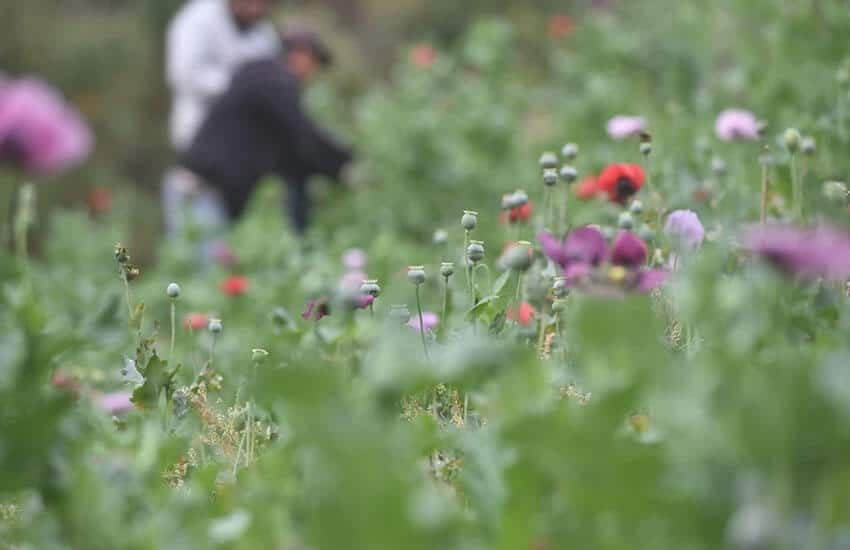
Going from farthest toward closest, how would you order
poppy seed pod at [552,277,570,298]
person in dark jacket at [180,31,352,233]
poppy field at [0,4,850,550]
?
person in dark jacket at [180,31,352,233] → poppy seed pod at [552,277,570,298] → poppy field at [0,4,850,550]

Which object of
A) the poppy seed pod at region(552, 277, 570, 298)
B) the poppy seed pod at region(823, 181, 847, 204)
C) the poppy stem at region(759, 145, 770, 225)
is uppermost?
the poppy stem at region(759, 145, 770, 225)

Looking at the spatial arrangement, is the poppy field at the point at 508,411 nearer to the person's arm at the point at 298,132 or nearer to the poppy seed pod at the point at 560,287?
the poppy seed pod at the point at 560,287

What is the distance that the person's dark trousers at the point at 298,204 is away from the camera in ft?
18.7

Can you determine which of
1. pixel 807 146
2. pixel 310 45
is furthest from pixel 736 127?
pixel 310 45

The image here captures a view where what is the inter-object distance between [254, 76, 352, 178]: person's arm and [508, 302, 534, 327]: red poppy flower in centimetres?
324

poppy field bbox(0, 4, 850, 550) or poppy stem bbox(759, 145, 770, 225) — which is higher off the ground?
poppy stem bbox(759, 145, 770, 225)

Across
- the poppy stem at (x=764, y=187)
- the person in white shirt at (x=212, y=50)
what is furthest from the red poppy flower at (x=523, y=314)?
the person in white shirt at (x=212, y=50)

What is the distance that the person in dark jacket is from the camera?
5.32 m

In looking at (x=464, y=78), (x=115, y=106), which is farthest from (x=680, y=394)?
(x=115, y=106)

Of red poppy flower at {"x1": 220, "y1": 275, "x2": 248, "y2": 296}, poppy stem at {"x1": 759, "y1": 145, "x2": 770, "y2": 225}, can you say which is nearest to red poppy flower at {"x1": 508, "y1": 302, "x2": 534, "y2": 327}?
poppy stem at {"x1": 759, "y1": 145, "x2": 770, "y2": 225}

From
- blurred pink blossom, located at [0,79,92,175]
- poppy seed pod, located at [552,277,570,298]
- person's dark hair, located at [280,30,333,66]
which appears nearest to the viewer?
blurred pink blossom, located at [0,79,92,175]

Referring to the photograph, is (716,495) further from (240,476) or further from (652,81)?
(652,81)

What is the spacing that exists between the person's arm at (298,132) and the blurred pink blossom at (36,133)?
4.22 m

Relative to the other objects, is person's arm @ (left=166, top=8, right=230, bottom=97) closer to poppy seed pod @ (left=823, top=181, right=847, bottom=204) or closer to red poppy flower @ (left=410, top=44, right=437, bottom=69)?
red poppy flower @ (left=410, top=44, right=437, bottom=69)
